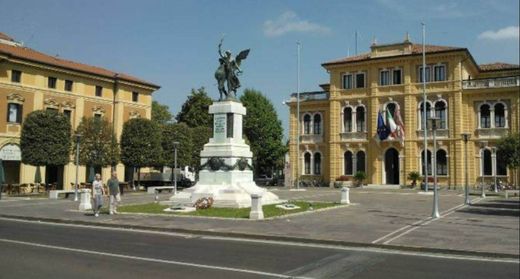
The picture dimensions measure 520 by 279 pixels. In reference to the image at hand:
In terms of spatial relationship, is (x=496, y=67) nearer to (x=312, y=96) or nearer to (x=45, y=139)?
(x=312, y=96)

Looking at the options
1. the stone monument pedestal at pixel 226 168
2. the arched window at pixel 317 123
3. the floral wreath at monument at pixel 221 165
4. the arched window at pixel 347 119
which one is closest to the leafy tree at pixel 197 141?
the arched window at pixel 317 123

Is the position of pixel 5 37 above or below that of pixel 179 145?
above

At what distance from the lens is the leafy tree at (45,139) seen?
43.0 metres

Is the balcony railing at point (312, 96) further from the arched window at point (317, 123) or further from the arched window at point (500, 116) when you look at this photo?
the arched window at point (500, 116)

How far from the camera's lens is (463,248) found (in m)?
12.9

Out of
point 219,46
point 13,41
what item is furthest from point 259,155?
point 219,46

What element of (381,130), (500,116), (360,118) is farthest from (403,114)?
(500,116)

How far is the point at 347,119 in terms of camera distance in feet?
198

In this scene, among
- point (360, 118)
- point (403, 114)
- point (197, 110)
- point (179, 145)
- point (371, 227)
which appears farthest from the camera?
point (197, 110)

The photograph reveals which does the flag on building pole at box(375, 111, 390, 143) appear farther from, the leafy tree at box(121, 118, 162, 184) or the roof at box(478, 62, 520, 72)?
the leafy tree at box(121, 118, 162, 184)

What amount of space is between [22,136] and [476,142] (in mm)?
42847

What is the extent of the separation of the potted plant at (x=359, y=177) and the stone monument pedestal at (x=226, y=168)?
97.0ft

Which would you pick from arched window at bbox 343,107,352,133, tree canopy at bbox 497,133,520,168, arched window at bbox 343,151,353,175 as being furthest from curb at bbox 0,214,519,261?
arched window at bbox 343,107,352,133

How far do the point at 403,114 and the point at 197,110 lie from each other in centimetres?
2724
